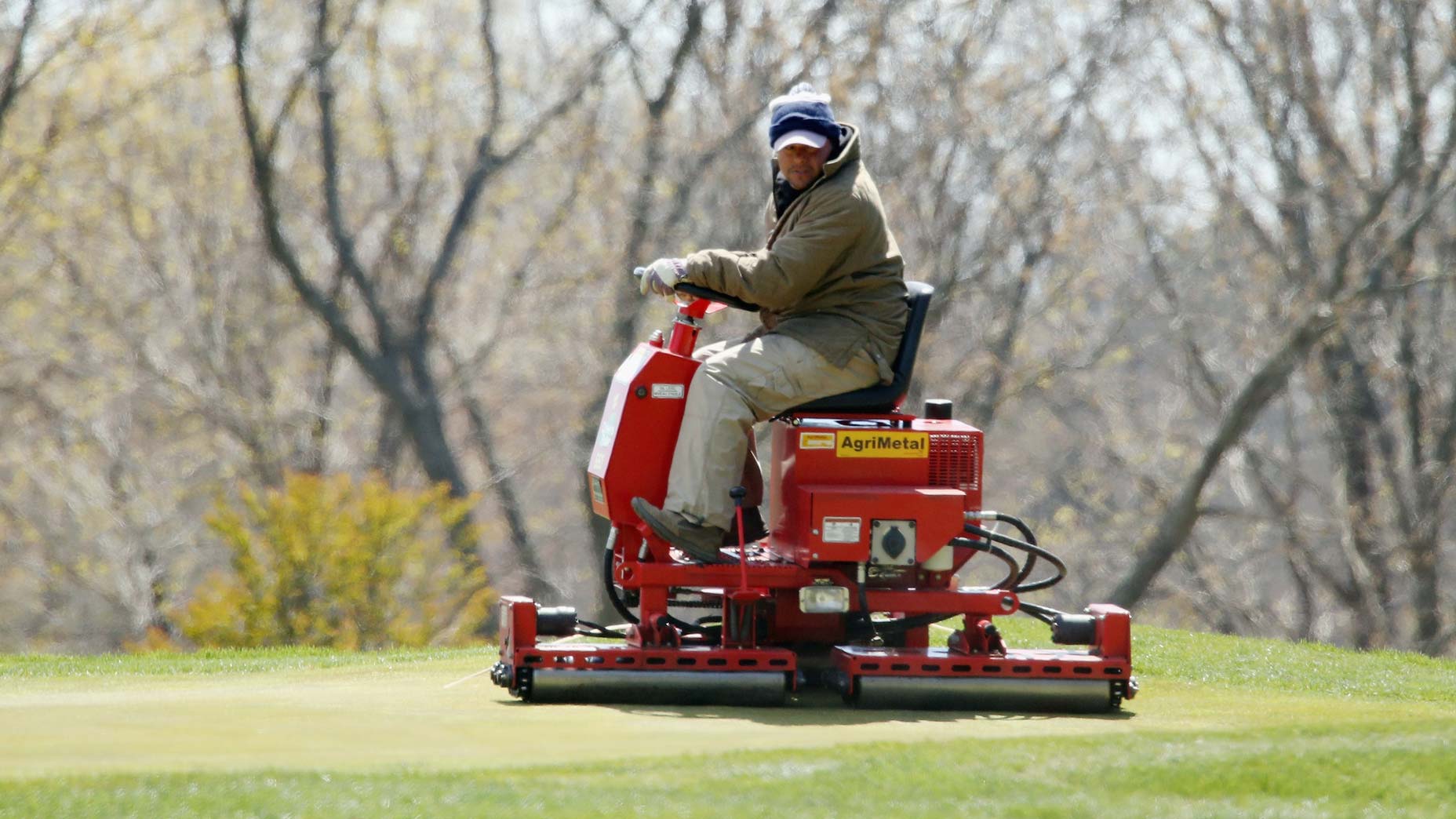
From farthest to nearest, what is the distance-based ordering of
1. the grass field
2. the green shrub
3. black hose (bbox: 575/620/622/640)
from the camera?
the green shrub → black hose (bbox: 575/620/622/640) → the grass field

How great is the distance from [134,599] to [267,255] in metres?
5.07

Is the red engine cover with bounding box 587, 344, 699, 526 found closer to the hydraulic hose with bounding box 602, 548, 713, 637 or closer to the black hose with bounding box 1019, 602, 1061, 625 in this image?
the hydraulic hose with bounding box 602, 548, 713, 637

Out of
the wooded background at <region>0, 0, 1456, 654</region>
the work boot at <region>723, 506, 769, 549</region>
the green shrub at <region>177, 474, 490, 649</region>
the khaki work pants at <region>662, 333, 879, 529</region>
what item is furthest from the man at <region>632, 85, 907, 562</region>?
the wooded background at <region>0, 0, 1456, 654</region>

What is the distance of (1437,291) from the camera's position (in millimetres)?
20359

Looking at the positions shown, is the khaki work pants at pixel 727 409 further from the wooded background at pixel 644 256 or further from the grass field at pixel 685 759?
the wooded background at pixel 644 256

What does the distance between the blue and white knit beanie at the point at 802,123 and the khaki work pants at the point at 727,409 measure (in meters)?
0.78

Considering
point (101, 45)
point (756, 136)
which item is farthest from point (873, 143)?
point (101, 45)

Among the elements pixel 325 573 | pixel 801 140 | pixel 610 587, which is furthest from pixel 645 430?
pixel 325 573

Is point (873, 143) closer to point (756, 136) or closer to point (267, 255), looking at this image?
point (756, 136)

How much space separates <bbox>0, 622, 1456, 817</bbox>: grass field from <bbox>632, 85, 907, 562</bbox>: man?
0.89 metres

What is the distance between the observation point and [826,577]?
257 inches

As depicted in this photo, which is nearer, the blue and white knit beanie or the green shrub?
the blue and white knit beanie

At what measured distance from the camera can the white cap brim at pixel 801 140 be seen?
21.3 feet

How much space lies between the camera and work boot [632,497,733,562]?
6.39 m
